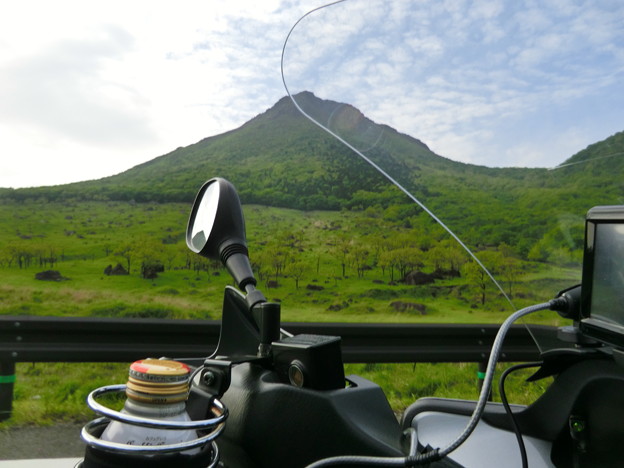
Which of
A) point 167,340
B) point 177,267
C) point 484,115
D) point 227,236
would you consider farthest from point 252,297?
point 177,267

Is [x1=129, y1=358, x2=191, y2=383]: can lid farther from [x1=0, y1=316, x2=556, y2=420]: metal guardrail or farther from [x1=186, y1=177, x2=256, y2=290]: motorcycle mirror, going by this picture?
[x1=0, y1=316, x2=556, y2=420]: metal guardrail

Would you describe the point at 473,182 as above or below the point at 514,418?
above

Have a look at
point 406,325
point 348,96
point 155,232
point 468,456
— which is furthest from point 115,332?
point 155,232

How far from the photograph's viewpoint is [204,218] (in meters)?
1.04

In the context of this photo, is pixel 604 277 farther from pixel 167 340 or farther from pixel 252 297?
pixel 167 340

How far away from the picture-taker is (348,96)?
1.12 m

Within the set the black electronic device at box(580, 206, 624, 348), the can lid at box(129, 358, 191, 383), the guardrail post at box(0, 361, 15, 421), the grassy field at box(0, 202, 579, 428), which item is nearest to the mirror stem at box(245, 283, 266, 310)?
the can lid at box(129, 358, 191, 383)

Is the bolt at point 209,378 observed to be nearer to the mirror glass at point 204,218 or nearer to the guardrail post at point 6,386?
the mirror glass at point 204,218

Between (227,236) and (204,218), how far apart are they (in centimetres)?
7

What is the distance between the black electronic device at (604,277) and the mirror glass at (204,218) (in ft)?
1.79

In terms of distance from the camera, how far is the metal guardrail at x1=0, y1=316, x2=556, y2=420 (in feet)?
13.1

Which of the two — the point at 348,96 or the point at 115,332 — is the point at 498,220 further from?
the point at 115,332

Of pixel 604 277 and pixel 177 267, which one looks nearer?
pixel 604 277

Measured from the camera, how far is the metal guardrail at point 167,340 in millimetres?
4004
